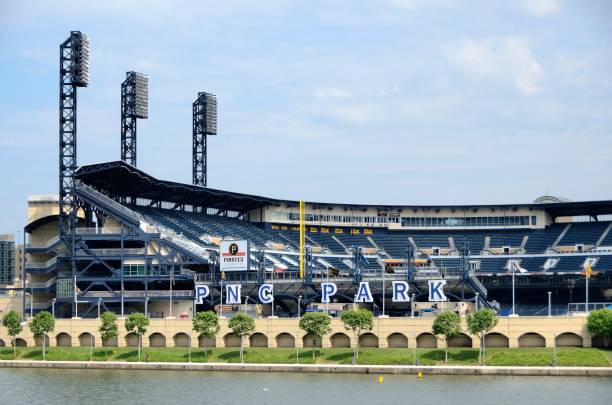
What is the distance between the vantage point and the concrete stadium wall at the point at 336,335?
426ft

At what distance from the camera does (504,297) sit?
188 meters

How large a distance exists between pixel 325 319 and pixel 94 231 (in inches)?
1992

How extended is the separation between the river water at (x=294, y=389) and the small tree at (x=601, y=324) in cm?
1210

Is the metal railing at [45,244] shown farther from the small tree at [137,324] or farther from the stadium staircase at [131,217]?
the small tree at [137,324]

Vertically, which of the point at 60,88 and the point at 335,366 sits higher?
the point at 60,88

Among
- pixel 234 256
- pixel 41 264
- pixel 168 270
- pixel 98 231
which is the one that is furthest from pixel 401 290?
pixel 41 264

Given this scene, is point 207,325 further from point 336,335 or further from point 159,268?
point 159,268

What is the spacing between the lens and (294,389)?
111 metres

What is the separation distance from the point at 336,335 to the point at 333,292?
1351 cm

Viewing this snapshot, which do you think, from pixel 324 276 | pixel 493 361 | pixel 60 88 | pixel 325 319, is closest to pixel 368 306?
pixel 324 276

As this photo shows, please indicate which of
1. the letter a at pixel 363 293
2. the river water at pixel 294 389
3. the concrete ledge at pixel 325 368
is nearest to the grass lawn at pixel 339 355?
the concrete ledge at pixel 325 368

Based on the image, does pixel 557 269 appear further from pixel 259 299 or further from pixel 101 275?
pixel 101 275

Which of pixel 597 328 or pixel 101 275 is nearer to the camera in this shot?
pixel 597 328

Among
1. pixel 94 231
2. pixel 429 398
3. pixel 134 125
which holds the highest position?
pixel 134 125
